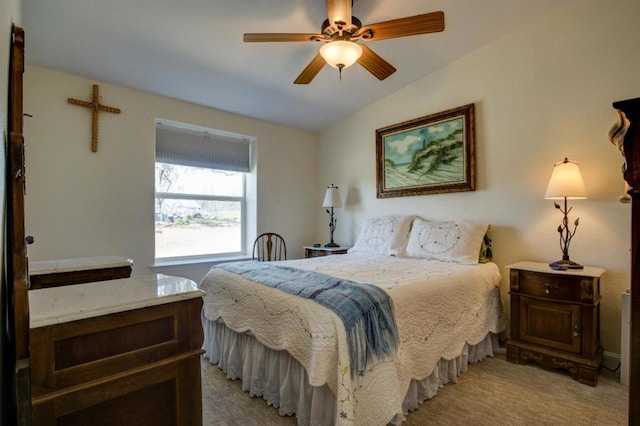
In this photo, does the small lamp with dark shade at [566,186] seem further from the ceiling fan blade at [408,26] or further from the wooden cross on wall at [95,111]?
the wooden cross on wall at [95,111]

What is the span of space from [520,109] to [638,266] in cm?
248

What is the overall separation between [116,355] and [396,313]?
1.33 m

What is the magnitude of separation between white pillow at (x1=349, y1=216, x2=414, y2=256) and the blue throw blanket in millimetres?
1458

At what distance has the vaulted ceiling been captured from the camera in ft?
7.55

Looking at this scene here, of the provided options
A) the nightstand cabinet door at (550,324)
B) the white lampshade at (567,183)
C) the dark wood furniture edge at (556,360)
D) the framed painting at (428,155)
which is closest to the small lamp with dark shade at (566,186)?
the white lampshade at (567,183)

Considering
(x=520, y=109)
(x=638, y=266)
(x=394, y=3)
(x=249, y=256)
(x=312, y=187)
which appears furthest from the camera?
(x=312, y=187)

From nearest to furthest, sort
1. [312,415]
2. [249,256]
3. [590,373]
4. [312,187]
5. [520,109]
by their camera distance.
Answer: [312,415], [590,373], [520,109], [249,256], [312,187]

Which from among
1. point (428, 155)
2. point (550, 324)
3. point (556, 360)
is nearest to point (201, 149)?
point (428, 155)

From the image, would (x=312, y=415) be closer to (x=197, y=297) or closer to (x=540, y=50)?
(x=197, y=297)

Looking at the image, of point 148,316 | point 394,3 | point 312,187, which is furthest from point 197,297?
point 312,187

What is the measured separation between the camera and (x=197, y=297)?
44.7 inches

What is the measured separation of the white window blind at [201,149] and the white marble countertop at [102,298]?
8.27 feet

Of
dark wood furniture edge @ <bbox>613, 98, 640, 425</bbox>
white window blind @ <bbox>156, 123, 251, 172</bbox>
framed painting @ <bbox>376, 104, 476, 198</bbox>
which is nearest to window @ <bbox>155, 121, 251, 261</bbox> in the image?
white window blind @ <bbox>156, 123, 251, 172</bbox>

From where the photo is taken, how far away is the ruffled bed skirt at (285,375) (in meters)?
1.60
